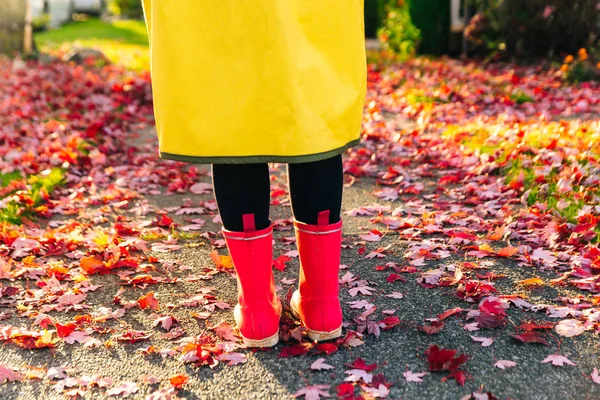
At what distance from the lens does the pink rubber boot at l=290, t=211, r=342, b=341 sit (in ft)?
6.41

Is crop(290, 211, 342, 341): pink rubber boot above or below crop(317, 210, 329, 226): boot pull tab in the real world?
below

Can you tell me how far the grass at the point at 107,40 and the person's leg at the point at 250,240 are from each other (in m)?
7.48

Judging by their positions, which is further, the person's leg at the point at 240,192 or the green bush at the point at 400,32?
the green bush at the point at 400,32

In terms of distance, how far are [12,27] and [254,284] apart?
8.99 meters

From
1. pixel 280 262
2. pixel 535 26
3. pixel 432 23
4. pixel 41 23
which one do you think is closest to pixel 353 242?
pixel 280 262

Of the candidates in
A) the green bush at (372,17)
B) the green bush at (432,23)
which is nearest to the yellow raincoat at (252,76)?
the green bush at (432,23)

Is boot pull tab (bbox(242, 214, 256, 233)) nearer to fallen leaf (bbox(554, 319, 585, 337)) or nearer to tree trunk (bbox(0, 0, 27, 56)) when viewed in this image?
fallen leaf (bbox(554, 319, 585, 337))

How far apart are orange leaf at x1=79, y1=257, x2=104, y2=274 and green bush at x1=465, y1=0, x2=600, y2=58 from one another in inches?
249

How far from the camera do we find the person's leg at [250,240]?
74.3 inches

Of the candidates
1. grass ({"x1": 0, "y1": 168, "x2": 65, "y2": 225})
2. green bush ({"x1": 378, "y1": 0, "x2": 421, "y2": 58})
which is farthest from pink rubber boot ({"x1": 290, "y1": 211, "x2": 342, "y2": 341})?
green bush ({"x1": 378, "y1": 0, "x2": 421, "y2": 58})

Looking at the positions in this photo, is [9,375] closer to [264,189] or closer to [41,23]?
[264,189]

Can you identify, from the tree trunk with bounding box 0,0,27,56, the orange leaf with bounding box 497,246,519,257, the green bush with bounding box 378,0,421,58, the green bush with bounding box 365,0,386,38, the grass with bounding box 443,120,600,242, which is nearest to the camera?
the orange leaf with bounding box 497,246,519,257

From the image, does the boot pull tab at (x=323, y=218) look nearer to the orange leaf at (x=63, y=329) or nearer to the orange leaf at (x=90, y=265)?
the orange leaf at (x=63, y=329)

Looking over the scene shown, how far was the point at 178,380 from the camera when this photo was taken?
1876mm
